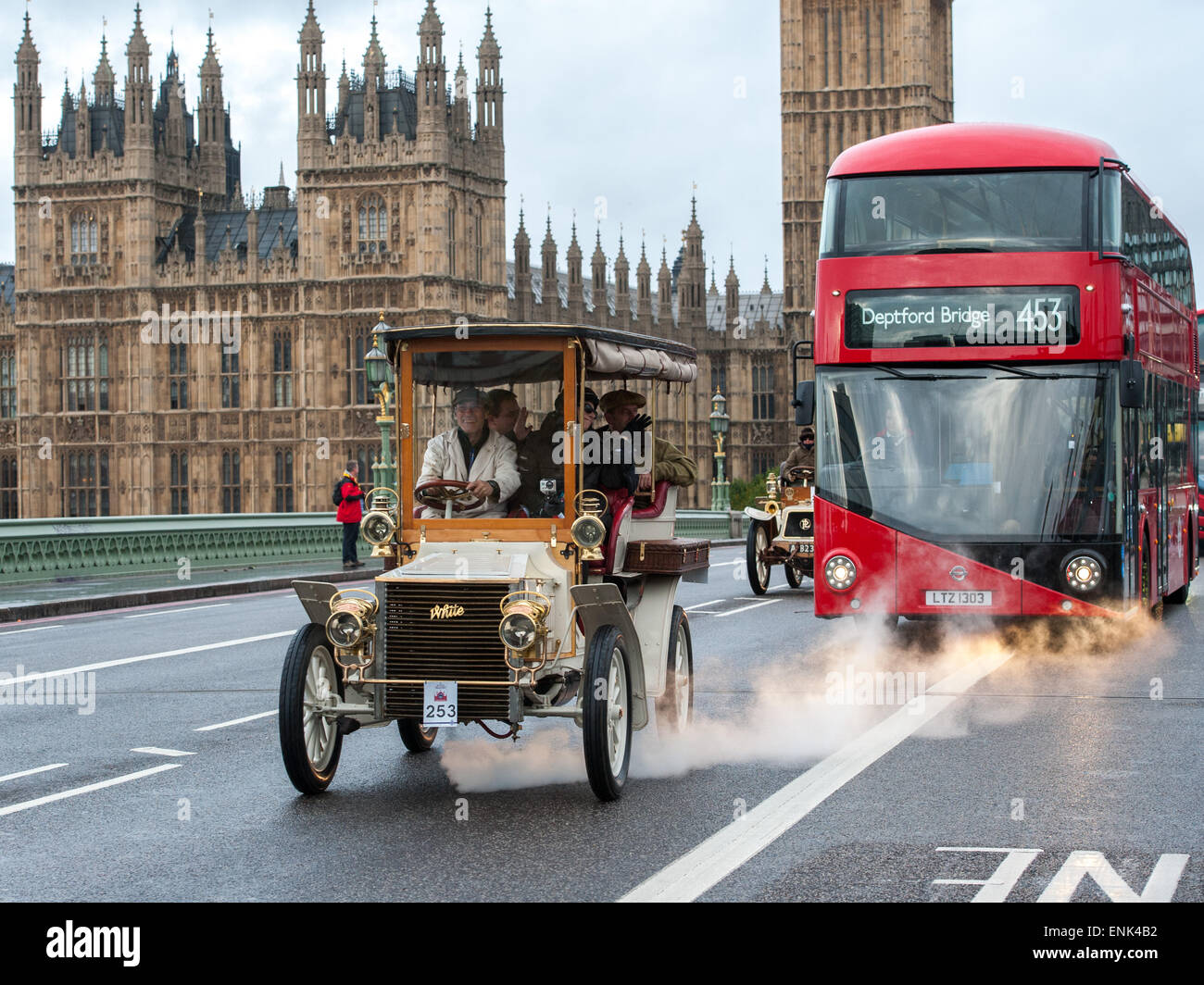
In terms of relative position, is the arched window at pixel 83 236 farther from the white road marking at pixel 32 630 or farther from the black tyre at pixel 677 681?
the black tyre at pixel 677 681

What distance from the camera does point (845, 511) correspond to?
1347 cm

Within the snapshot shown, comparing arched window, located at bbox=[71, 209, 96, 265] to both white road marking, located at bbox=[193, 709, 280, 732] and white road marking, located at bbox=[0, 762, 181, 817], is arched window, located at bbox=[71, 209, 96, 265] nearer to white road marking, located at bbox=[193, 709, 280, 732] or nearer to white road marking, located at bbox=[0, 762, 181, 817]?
white road marking, located at bbox=[193, 709, 280, 732]

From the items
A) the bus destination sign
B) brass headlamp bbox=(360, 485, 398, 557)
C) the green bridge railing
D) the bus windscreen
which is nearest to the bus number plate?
the bus destination sign

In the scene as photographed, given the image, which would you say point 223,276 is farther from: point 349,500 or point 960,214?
point 960,214

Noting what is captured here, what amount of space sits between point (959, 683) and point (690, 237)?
235 feet

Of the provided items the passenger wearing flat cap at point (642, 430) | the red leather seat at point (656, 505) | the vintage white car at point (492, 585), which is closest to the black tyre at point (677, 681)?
the vintage white car at point (492, 585)

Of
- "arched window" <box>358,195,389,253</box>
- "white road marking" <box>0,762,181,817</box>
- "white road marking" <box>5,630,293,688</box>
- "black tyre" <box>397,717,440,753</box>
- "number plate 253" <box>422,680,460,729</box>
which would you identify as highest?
"arched window" <box>358,195,389,253</box>

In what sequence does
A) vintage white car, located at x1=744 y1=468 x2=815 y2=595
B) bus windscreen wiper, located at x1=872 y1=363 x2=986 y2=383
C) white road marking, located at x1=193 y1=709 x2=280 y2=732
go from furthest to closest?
1. vintage white car, located at x1=744 y1=468 x2=815 y2=595
2. bus windscreen wiper, located at x1=872 y1=363 x2=986 y2=383
3. white road marking, located at x1=193 y1=709 x2=280 y2=732

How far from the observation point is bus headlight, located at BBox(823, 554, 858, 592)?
1334 centimetres

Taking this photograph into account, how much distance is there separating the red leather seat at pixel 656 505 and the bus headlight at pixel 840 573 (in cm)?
402

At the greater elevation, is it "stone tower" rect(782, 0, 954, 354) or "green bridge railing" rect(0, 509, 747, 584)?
"stone tower" rect(782, 0, 954, 354)

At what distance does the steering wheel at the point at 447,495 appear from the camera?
27.2ft
